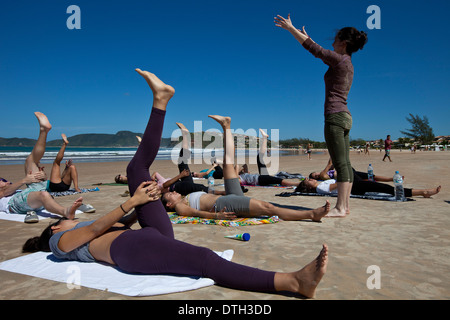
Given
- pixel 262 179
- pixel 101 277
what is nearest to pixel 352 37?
pixel 101 277

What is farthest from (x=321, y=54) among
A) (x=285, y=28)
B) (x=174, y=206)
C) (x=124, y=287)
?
(x=124, y=287)

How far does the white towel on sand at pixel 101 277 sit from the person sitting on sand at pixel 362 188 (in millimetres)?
4454

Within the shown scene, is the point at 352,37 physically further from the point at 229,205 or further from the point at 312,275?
the point at 312,275

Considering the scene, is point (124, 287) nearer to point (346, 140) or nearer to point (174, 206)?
point (174, 206)

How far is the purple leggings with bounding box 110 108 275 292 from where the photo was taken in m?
Answer: 2.20

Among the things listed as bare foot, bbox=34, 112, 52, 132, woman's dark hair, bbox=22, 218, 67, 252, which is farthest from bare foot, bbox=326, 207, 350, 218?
bare foot, bbox=34, 112, 52, 132

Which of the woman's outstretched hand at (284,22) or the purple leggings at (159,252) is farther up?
the woman's outstretched hand at (284,22)

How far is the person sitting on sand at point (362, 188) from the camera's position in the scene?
626 cm

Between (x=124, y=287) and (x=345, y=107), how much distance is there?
13.4ft

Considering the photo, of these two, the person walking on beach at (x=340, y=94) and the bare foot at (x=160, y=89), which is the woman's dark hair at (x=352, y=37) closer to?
the person walking on beach at (x=340, y=94)

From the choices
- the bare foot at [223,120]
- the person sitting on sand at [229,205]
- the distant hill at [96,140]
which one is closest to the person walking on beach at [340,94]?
the person sitting on sand at [229,205]

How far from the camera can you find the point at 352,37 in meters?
4.64

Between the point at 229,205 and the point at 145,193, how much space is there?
2.13 m

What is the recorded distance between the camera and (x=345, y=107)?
4.73 m
